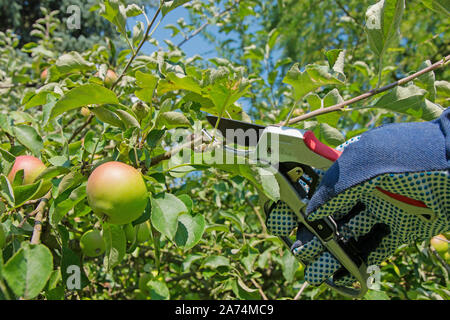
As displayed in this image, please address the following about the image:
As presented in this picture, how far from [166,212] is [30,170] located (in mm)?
402

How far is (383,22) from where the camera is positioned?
0.72 m

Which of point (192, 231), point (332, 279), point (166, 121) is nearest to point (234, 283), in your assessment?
point (332, 279)

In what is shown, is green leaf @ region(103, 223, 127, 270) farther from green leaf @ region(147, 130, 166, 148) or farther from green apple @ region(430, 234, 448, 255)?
green apple @ region(430, 234, 448, 255)

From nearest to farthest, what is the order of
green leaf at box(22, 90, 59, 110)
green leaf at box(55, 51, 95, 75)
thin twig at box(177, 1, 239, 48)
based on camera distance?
green leaf at box(22, 90, 59, 110) < green leaf at box(55, 51, 95, 75) < thin twig at box(177, 1, 239, 48)

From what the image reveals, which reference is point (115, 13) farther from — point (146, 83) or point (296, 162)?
point (296, 162)

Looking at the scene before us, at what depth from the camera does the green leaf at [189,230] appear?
0.72 m

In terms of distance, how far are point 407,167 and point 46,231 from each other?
2.90ft

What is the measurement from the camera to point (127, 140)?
2.52 feet

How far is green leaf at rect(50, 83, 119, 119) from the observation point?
69 centimetres

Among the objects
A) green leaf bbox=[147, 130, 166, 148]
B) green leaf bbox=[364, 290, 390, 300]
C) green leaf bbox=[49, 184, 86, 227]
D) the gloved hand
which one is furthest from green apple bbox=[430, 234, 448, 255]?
green leaf bbox=[49, 184, 86, 227]

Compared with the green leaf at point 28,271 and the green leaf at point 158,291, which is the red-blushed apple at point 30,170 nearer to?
the green leaf at point 28,271

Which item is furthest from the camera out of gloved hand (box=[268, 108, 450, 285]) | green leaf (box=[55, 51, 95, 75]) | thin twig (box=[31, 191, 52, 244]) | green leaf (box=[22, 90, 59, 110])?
green leaf (box=[55, 51, 95, 75])

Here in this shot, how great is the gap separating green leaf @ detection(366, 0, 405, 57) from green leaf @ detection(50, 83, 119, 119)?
561 millimetres
